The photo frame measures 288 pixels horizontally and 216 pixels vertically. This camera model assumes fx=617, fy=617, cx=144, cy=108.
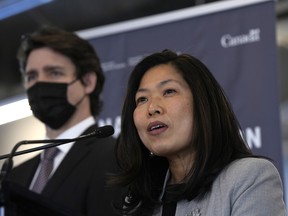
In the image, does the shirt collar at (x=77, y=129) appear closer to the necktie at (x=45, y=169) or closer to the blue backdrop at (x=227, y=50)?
the necktie at (x=45, y=169)

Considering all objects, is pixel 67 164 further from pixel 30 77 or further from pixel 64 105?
pixel 30 77

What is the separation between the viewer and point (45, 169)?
8.24 ft

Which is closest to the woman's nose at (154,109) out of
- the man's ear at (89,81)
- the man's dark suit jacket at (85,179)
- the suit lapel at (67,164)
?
the man's dark suit jacket at (85,179)

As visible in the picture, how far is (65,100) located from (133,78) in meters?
0.70

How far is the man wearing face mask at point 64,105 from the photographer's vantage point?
7.73ft

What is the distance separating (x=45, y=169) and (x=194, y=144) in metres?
0.92

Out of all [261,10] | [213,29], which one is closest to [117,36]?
[213,29]

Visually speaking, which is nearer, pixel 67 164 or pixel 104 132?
pixel 104 132

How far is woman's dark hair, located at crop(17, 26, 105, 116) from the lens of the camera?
2.71m

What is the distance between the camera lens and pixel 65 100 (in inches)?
104

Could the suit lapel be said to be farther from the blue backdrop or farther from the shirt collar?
the blue backdrop

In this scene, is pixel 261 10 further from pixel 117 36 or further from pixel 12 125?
pixel 12 125

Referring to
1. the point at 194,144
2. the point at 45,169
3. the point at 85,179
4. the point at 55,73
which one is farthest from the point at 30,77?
the point at 194,144

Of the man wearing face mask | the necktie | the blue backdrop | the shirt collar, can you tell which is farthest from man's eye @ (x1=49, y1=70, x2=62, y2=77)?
the blue backdrop
